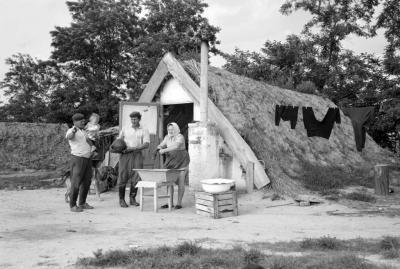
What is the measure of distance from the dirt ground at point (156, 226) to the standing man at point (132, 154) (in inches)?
17.7

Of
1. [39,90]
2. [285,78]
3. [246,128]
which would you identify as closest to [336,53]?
[285,78]

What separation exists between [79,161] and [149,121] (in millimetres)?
3932

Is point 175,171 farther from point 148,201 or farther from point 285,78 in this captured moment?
point 285,78

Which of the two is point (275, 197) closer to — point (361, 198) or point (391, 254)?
point (361, 198)

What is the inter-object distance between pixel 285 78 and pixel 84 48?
11.0 metres

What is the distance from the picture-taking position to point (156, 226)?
19.0 ft

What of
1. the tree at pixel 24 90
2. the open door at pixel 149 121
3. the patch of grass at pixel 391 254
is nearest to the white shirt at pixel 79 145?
the open door at pixel 149 121

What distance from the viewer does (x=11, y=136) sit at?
17938 mm

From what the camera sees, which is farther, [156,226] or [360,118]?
[360,118]

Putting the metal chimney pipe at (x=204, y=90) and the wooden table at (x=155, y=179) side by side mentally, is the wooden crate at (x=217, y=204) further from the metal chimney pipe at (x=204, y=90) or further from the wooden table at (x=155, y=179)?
the metal chimney pipe at (x=204, y=90)

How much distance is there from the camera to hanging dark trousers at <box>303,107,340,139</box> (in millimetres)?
11594

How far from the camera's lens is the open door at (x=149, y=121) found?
10514 millimetres

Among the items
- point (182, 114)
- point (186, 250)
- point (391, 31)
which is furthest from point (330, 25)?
point (186, 250)

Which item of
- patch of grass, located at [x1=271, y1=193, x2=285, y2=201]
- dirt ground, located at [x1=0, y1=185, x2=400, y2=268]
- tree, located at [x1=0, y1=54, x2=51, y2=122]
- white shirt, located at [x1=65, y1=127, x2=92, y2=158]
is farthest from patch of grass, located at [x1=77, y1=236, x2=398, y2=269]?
tree, located at [x1=0, y1=54, x2=51, y2=122]
